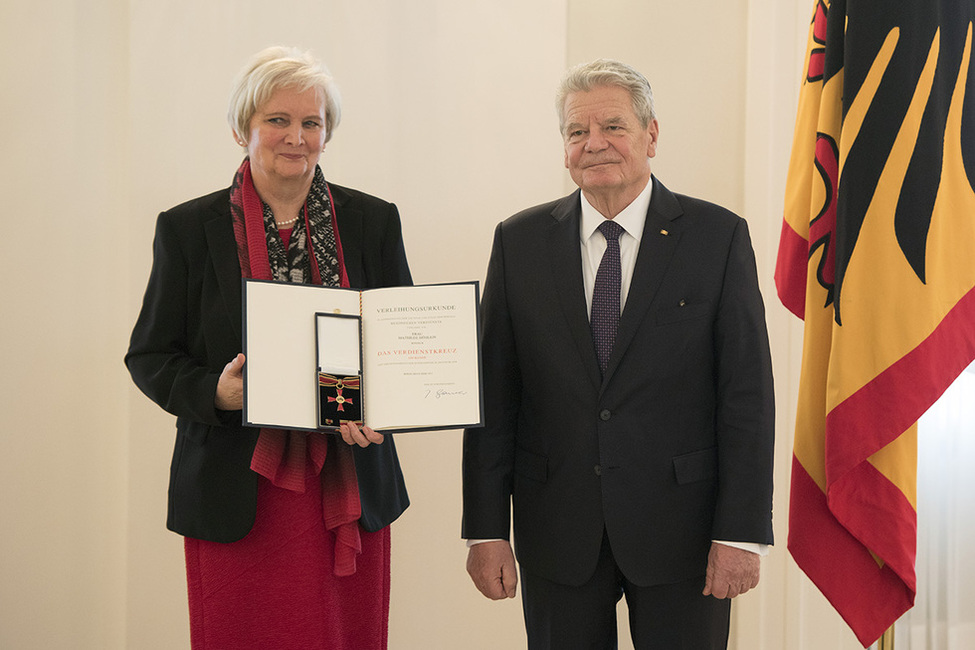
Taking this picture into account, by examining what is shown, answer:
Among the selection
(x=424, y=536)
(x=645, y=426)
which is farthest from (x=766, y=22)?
(x=424, y=536)

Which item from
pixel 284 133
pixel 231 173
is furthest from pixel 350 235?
pixel 231 173

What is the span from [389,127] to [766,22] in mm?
1374

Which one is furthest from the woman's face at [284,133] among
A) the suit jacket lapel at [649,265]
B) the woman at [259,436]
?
the suit jacket lapel at [649,265]

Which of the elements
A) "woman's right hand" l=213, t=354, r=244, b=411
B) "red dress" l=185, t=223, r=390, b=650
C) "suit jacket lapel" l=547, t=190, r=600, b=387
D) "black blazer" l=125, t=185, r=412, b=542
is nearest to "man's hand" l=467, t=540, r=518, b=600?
"black blazer" l=125, t=185, r=412, b=542

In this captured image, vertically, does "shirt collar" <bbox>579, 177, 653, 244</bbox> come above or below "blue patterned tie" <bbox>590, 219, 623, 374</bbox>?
above

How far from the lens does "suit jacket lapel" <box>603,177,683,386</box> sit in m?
2.01

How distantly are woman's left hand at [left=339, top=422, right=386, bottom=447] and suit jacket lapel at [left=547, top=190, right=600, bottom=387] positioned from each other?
48 cm

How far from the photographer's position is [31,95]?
3.12 meters

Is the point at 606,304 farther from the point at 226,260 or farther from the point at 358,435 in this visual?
the point at 226,260

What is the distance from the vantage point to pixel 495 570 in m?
2.13

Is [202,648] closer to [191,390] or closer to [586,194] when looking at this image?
[191,390]

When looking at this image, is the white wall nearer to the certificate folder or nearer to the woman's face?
the woman's face

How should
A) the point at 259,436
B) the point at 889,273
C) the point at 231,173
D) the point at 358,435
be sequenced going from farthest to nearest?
the point at 231,173 → the point at 889,273 → the point at 259,436 → the point at 358,435

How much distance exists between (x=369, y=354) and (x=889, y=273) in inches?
52.3
